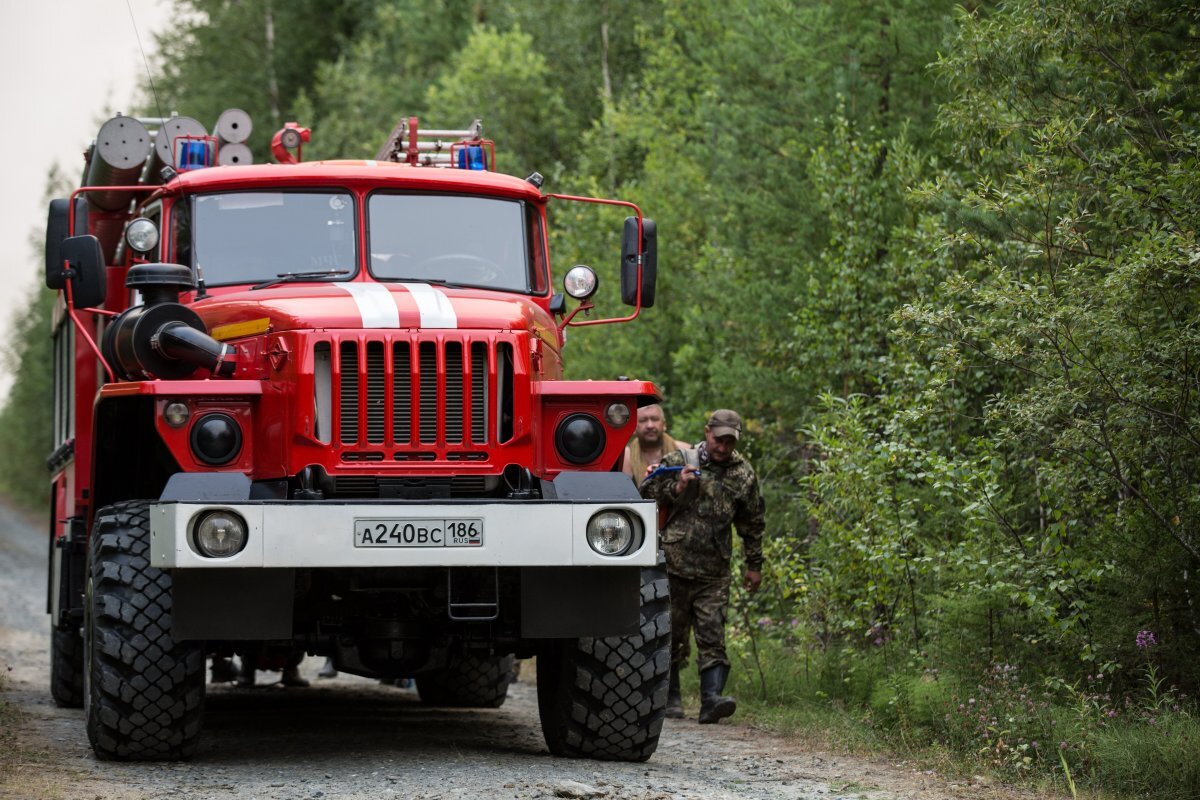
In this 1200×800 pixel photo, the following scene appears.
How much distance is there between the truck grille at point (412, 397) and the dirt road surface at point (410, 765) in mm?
1505

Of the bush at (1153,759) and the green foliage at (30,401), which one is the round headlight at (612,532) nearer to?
the bush at (1153,759)

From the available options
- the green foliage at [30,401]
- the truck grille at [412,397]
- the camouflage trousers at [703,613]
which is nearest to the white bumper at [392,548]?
the truck grille at [412,397]

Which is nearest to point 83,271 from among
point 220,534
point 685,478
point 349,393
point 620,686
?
point 349,393

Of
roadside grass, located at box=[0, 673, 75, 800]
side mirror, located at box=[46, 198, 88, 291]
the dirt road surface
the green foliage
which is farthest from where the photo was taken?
the green foliage

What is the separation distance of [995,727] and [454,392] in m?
3.17

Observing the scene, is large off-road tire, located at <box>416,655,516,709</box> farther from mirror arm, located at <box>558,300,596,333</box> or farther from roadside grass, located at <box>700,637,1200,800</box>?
mirror arm, located at <box>558,300,596,333</box>

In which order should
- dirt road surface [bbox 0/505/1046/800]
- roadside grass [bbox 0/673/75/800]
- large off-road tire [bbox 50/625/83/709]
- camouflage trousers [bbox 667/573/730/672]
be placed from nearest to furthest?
roadside grass [bbox 0/673/75/800] < dirt road surface [bbox 0/505/1046/800] < camouflage trousers [bbox 667/573/730/672] < large off-road tire [bbox 50/625/83/709]

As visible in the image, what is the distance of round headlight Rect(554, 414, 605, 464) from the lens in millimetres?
7812

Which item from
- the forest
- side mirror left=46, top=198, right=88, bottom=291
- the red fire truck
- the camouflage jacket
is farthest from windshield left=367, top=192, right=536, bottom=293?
the forest

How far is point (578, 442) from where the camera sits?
25.6 feet

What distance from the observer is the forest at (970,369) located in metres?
8.01

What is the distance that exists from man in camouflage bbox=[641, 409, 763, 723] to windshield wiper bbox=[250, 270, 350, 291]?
2.59m

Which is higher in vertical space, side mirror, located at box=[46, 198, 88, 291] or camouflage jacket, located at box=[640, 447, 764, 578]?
side mirror, located at box=[46, 198, 88, 291]

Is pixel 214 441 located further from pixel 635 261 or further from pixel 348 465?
pixel 635 261
